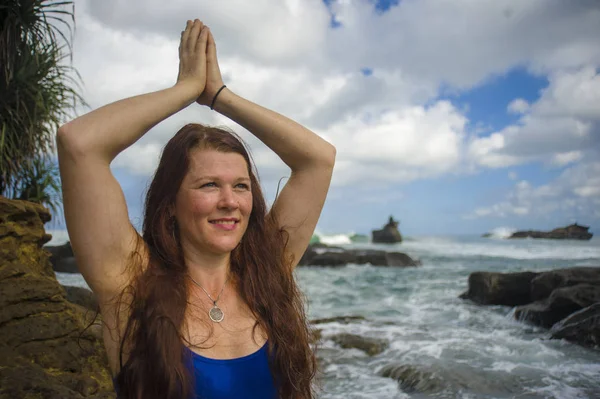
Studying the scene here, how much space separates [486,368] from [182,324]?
5.37 meters

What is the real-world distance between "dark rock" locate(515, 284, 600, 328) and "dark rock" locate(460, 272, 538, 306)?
1.97m

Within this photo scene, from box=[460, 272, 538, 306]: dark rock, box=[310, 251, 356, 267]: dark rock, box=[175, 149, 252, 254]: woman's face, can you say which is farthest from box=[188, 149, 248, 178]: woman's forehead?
box=[310, 251, 356, 267]: dark rock

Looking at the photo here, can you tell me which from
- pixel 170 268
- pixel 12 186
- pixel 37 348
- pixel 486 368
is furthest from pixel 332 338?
pixel 12 186

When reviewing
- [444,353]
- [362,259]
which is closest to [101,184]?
[444,353]

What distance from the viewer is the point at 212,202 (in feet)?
5.88

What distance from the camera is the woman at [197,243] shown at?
5.23ft

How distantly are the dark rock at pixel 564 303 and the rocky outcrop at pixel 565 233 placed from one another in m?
34.0

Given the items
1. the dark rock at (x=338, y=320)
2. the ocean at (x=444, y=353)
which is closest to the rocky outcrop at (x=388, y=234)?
the ocean at (x=444, y=353)

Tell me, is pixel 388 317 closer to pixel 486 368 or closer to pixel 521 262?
pixel 486 368

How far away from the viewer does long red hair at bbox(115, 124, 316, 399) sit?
1.62 m

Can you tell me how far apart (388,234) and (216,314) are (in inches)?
1612

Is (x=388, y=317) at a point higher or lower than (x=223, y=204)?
lower

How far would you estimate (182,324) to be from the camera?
1.73 meters

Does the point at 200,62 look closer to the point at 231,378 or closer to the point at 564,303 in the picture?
the point at 231,378
